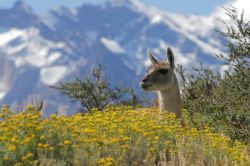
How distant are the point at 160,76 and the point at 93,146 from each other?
625 cm

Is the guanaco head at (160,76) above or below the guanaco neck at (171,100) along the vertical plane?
above

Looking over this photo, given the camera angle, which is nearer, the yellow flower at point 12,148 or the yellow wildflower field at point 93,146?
the yellow flower at point 12,148

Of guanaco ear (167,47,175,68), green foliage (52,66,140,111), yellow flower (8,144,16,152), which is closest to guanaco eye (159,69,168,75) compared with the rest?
guanaco ear (167,47,175,68)

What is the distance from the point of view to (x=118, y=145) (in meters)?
8.08

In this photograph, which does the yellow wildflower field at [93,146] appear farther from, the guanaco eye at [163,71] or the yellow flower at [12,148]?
the guanaco eye at [163,71]

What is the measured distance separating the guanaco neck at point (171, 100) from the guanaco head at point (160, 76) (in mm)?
113

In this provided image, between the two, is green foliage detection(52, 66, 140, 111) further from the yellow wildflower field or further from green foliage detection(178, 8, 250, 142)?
the yellow wildflower field

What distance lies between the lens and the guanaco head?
44.5 ft

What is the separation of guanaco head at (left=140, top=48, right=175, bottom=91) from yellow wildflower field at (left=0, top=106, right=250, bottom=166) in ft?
12.9

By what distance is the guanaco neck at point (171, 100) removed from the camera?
13.2 meters

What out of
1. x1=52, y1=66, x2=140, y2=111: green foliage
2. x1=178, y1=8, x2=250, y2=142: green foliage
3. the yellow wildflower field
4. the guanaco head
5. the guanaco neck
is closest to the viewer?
the yellow wildflower field

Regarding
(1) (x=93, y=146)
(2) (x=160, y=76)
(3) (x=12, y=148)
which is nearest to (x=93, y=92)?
(2) (x=160, y=76)

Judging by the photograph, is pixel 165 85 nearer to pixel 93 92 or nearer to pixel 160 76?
pixel 160 76

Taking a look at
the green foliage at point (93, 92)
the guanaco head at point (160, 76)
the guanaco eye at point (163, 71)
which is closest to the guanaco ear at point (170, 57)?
the guanaco head at point (160, 76)
